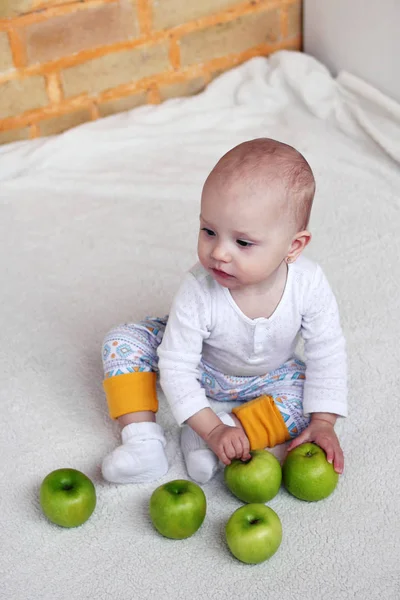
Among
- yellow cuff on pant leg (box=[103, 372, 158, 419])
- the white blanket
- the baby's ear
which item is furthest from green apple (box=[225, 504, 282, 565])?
the baby's ear

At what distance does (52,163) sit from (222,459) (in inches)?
46.7

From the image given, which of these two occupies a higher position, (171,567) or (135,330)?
(135,330)

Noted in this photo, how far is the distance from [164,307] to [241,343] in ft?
1.35

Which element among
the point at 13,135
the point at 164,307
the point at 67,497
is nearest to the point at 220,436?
the point at 67,497

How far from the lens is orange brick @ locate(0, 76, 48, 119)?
2135mm

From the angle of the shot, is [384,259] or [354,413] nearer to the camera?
[354,413]

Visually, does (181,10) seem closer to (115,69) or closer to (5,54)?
(115,69)

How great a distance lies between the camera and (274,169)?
1.14 meters

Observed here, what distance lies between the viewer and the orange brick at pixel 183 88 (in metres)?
2.35

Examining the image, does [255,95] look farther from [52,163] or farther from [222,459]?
[222,459]

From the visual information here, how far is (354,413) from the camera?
4.61 feet

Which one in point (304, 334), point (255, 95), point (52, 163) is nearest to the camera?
point (304, 334)

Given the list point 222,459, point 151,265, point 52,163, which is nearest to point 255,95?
point 52,163

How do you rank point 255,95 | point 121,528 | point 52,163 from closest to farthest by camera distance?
point 121,528 < point 52,163 < point 255,95
